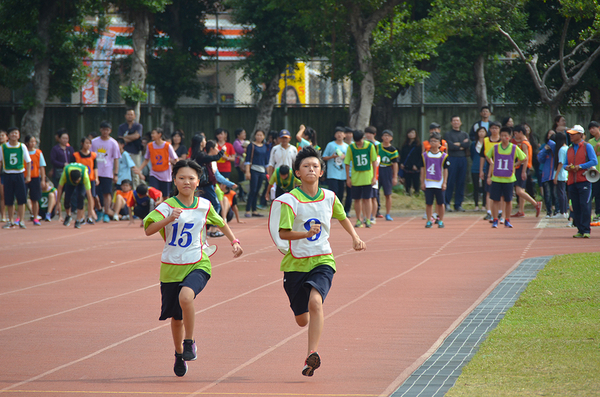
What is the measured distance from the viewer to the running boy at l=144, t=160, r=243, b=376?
553cm

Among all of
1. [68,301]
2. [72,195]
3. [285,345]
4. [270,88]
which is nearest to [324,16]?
[270,88]

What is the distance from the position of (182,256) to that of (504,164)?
399 inches

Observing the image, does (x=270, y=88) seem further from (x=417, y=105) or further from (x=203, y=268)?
(x=203, y=268)

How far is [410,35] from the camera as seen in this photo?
19750 millimetres

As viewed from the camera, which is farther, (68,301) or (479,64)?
(479,64)

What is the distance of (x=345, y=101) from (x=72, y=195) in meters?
10.5

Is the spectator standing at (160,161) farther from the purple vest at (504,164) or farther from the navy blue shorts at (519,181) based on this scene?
the navy blue shorts at (519,181)

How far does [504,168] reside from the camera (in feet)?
48.1

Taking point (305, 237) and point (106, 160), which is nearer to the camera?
point (305, 237)

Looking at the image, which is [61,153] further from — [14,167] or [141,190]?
[141,190]

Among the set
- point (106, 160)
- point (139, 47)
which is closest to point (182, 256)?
point (106, 160)

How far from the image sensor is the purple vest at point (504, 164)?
1461cm

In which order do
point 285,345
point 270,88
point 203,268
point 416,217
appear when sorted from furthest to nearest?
point 270,88 < point 416,217 < point 285,345 < point 203,268

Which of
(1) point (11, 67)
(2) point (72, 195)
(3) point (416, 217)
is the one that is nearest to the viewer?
(2) point (72, 195)
